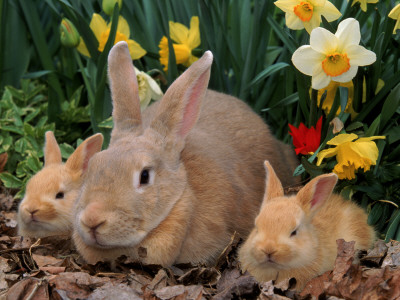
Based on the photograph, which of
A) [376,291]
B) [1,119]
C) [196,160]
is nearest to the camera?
[376,291]

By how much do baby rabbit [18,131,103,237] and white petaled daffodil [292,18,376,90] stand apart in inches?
52.4

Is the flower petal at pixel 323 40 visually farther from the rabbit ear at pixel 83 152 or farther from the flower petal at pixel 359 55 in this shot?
the rabbit ear at pixel 83 152

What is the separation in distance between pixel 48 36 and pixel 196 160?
2571 millimetres

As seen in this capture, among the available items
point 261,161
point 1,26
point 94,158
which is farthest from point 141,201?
point 1,26

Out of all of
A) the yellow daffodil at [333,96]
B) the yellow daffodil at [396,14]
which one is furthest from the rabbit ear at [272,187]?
the yellow daffodil at [396,14]

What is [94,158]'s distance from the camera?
3.36 m

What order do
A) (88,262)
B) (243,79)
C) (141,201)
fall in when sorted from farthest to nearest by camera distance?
(243,79)
(88,262)
(141,201)

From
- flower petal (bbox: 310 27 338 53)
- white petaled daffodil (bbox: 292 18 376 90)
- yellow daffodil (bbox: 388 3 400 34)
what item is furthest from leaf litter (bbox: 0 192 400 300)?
yellow daffodil (bbox: 388 3 400 34)

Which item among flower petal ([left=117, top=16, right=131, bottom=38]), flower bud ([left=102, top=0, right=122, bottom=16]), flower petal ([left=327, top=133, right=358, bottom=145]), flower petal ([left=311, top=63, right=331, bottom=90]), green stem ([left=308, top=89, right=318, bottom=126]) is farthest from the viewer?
flower petal ([left=117, top=16, right=131, bottom=38])

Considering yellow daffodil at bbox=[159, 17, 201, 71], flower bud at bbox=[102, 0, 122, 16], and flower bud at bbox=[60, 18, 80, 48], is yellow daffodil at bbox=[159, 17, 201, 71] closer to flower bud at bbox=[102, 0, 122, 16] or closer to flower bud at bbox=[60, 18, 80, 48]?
flower bud at bbox=[102, 0, 122, 16]

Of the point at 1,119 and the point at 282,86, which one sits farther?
the point at 1,119

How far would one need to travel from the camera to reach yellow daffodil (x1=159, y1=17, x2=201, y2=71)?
463 cm

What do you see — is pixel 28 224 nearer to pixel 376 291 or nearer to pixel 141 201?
pixel 141 201

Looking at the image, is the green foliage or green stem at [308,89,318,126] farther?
the green foliage
